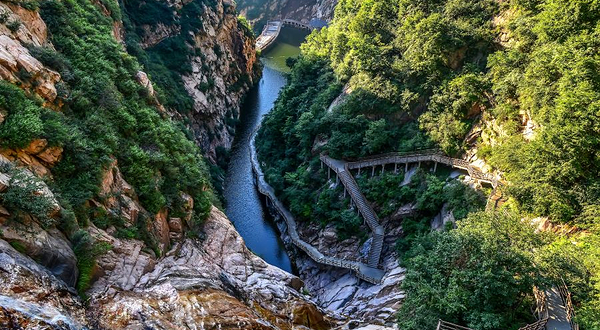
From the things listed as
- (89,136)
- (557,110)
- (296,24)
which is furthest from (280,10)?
(89,136)

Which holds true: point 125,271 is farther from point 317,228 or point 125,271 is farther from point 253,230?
point 253,230

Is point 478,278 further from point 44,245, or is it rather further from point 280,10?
point 280,10

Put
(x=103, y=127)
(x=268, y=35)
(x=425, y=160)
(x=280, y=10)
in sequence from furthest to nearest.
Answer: (x=280, y=10), (x=268, y=35), (x=425, y=160), (x=103, y=127)

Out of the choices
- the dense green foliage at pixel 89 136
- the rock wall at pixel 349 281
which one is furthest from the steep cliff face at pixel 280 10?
the dense green foliage at pixel 89 136

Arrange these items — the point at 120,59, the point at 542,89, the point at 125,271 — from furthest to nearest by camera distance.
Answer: the point at 120,59
the point at 542,89
the point at 125,271

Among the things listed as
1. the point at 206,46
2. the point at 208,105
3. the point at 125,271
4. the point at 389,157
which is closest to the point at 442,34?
the point at 389,157

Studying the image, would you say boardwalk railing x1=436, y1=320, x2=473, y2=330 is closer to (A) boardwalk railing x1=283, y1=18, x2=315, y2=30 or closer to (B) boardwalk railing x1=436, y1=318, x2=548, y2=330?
(B) boardwalk railing x1=436, y1=318, x2=548, y2=330

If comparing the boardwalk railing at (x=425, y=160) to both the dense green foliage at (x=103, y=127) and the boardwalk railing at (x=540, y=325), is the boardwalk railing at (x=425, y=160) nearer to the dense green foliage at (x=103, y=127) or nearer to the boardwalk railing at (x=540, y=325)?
the boardwalk railing at (x=540, y=325)
